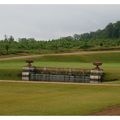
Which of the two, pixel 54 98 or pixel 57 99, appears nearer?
pixel 57 99

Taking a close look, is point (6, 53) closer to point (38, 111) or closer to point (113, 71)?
point (113, 71)

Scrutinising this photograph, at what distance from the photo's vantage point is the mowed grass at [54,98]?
22.9 meters

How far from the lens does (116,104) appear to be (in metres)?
24.9

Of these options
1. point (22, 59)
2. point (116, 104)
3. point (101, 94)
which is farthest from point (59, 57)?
point (116, 104)

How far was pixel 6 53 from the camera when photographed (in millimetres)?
69750

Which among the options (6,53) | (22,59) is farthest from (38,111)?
(6,53)

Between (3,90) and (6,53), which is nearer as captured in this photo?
(3,90)

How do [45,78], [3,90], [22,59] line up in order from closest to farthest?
[3,90] → [45,78] → [22,59]

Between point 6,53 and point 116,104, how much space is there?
4626cm

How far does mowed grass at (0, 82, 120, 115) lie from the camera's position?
2288 cm

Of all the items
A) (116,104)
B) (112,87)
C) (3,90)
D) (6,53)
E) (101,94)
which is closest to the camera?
(116,104)

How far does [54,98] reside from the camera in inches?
1076

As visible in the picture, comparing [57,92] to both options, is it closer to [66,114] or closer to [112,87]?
[112,87]

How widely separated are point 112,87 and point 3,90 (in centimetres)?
781
